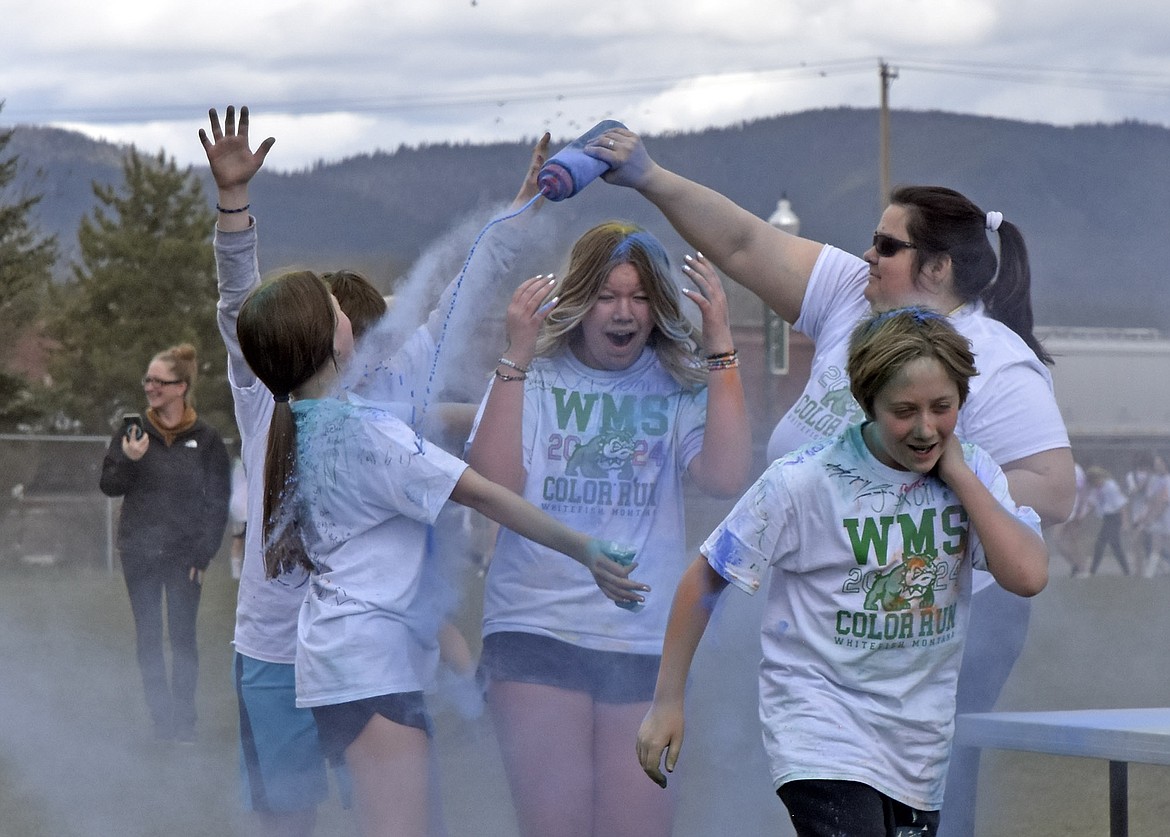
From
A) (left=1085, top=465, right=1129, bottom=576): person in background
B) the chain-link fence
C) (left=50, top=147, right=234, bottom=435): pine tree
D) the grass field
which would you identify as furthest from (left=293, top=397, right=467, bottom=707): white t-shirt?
(left=50, top=147, right=234, bottom=435): pine tree

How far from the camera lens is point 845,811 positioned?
77.8 inches

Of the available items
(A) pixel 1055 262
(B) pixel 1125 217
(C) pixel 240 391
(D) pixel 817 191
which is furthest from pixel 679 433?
(A) pixel 1055 262

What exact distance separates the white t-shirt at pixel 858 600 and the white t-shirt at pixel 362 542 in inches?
23.3

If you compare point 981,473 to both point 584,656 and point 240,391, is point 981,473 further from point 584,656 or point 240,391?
point 240,391

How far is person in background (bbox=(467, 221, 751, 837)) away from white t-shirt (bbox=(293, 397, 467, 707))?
188 millimetres

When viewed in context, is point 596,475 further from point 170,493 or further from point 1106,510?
point 1106,510

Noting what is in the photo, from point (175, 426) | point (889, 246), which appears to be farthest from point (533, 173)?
point (175, 426)

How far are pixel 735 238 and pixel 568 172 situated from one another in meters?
0.37

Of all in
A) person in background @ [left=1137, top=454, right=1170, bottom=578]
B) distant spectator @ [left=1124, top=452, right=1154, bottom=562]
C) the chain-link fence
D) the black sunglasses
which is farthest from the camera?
distant spectator @ [left=1124, top=452, right=1154, bottom=562]

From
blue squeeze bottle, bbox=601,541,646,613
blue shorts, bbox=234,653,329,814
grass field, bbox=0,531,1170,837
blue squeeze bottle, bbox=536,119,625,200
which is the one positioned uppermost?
blue squeeze bottle, bbox=536,119,625,200

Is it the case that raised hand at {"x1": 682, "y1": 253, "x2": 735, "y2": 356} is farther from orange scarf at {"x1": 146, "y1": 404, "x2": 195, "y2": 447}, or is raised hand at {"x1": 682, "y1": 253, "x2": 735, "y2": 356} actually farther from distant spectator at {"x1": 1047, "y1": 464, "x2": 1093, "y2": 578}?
distant spectator at {"x1": 1047, "y1": 464, "x2": 1093, "y2": 578}

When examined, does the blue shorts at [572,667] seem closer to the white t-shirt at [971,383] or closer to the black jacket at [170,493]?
the white t-shirt at [971,383]

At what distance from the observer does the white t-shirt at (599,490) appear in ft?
8.32

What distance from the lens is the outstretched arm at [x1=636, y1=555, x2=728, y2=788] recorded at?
6.79 ft
